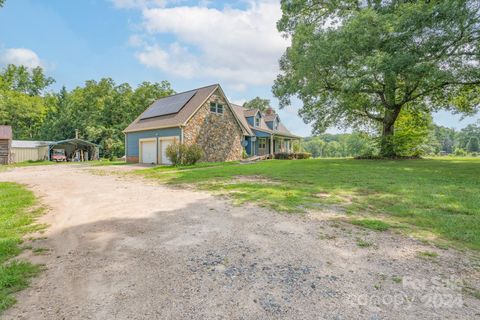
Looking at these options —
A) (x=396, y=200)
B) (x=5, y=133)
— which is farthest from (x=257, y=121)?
(x=5, y=133)

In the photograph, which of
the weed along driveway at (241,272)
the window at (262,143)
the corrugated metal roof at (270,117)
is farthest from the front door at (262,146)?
the weed along driveway at (241,272)

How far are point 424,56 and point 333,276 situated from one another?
1416 cm

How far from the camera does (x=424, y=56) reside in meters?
12.3

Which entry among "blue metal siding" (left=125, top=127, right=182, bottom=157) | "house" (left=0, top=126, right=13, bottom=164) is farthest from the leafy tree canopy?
"house" (left=0, top=126, right=13, bottom=164)

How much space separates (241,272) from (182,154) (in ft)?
47.0

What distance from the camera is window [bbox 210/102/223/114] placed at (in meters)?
20.2

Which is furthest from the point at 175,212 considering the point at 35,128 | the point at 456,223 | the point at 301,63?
the point at 35,128

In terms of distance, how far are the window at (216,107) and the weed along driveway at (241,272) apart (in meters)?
16.5

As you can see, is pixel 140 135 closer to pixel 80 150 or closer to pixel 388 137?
pixel 80 150

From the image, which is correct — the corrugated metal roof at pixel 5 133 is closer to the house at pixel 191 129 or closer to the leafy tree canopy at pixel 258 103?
the house at pixel 191 129

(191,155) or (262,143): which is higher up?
(262,143)

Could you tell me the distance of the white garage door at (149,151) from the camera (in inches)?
791

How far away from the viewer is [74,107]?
39.6 m

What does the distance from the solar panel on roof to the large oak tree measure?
7.61 meters
